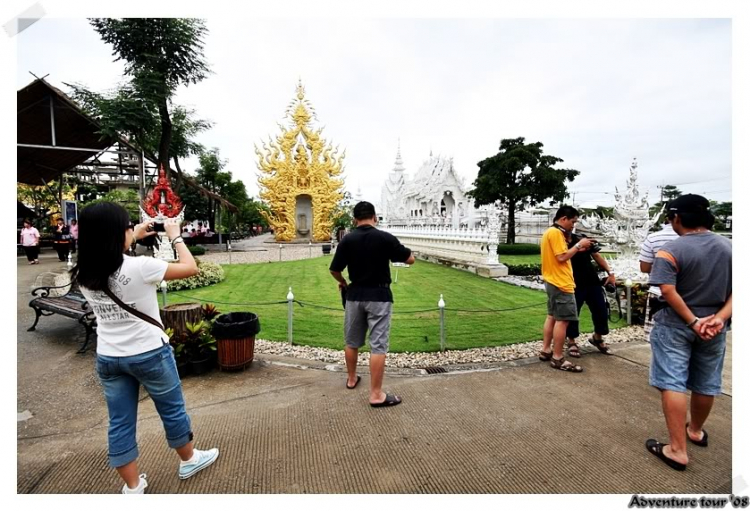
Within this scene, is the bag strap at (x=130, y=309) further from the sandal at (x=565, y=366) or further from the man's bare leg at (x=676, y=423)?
the sandal at (x=565, y=366)

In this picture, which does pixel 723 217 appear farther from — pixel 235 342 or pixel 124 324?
pixel 124 324

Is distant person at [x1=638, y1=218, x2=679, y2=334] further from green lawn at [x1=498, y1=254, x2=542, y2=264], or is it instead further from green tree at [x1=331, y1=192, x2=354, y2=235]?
green tree at [x1=331, y1=192, x2=354, y2=235]

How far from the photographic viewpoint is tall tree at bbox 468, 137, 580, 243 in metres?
23.6

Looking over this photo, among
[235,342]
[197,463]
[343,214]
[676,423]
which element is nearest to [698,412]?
[676,423]

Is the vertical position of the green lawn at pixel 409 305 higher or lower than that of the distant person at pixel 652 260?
lower

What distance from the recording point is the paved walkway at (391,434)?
2.42 meters

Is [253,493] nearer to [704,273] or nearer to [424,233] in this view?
[704,273]

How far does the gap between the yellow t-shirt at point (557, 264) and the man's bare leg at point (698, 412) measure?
5.13ft

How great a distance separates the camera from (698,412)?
107 inches

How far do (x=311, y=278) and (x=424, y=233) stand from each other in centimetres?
792

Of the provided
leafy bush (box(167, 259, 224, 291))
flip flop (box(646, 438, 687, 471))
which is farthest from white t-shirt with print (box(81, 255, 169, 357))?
leafy bush (box(167, 259, 224, 291))

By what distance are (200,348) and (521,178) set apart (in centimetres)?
2431

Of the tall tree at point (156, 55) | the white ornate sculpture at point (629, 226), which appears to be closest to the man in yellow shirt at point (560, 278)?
the white ornate sculpture at point (629, 226)

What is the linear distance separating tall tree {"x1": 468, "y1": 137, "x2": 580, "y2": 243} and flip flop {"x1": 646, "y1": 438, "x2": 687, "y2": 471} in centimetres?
2272
